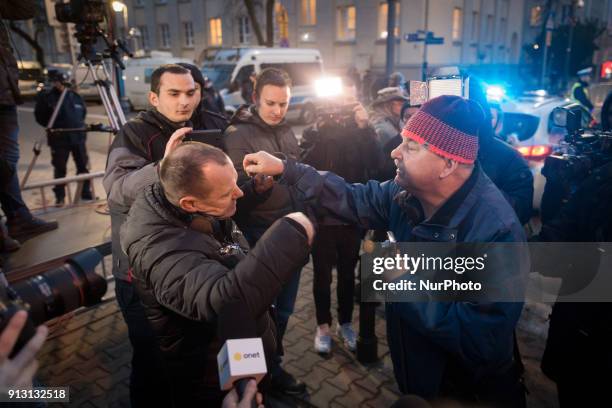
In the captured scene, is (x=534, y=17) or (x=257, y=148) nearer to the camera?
(x=257, y=148)

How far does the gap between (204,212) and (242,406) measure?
0.89 metres

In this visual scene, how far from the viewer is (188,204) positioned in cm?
191

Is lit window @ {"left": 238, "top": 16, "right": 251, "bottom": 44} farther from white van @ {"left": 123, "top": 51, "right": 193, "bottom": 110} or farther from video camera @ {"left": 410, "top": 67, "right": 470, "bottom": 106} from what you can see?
video camera @ {"left": 410, "top": 67, "right": 470, "bottom": 106}

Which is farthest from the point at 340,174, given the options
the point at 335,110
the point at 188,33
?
the point at 188,33

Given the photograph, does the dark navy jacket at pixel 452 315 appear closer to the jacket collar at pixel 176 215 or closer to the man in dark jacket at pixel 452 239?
the man in dark jacket at pixel 452 239

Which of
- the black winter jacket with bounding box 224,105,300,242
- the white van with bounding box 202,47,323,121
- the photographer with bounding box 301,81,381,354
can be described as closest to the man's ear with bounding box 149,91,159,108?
the black winter jacket with bounding box 224,105,300,242

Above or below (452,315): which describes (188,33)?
above

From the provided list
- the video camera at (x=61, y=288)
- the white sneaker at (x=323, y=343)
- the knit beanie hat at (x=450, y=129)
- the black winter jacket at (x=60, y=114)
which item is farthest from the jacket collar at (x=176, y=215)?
the black winter jacket at (x=60, y=114)

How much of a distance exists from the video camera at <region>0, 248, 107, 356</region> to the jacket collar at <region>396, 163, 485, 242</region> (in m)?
1.35

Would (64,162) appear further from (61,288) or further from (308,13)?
(308,13)

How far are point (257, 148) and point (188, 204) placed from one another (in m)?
1.63

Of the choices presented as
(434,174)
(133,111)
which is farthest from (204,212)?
(133,111)

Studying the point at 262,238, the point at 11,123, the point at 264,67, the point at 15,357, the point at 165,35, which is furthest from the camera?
the point at 165,35

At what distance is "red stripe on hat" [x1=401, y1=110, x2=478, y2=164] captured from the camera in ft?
6.54
